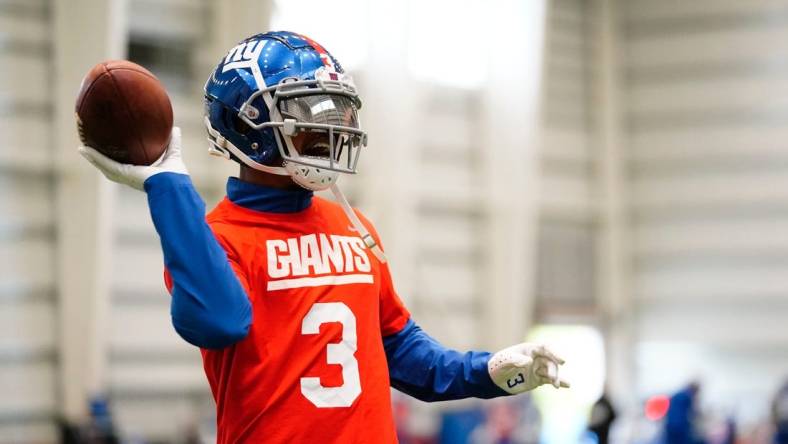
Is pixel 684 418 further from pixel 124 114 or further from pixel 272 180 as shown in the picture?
pixel 124 114

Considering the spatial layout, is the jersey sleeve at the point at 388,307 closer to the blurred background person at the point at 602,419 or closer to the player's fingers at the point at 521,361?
the player's fingers at the point at 521,361

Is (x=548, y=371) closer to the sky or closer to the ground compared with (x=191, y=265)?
closer to the ground

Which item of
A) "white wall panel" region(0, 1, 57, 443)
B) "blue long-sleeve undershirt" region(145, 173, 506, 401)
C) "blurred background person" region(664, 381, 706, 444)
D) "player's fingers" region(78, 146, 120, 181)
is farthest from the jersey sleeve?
"white wall panel" region(0, 1, 57, 443)

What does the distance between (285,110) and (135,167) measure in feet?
1.25

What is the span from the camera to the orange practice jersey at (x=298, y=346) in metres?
2.31

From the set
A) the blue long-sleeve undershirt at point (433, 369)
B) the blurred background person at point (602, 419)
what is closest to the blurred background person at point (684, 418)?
the blurred background person at point (602, 419)

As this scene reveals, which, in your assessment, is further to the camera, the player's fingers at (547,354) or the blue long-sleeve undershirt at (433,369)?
the blue long-sleeve undershirt at (433,369)

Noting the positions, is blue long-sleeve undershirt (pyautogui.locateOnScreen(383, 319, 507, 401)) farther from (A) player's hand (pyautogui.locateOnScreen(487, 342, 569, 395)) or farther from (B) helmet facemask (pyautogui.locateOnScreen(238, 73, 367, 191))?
(B) helmet facemask (pyautogui.locateOnScreen(238, 73, 367, 191))

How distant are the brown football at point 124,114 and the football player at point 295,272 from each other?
3 centimetres

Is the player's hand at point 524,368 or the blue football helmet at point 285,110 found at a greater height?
the blue football helmet at point 285,110

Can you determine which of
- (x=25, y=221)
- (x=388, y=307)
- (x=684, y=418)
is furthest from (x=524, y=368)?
(x=25, y=221)

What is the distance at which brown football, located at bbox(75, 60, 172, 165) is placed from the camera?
2.18 metres

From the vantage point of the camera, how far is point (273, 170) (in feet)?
7.97

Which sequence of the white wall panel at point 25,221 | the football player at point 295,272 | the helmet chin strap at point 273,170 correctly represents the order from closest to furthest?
the football player at point 295,272 → the helmet chin strap at point 273,170 → the white wall panel at point 25,221
